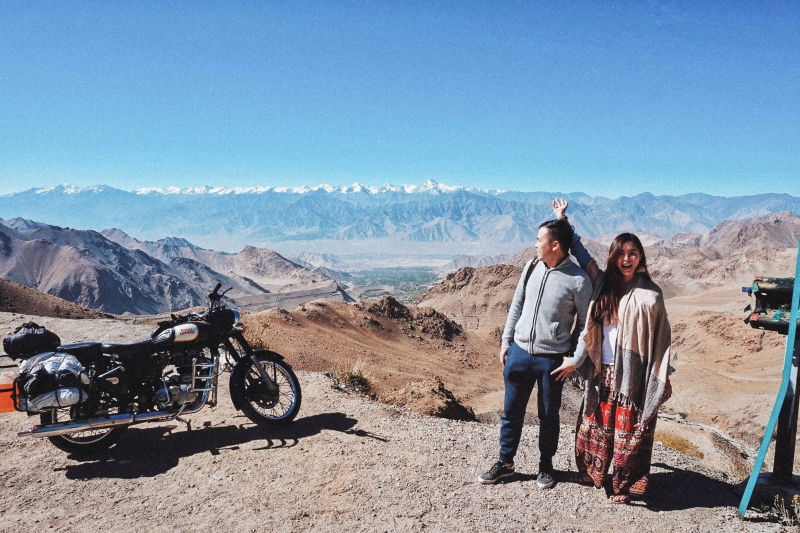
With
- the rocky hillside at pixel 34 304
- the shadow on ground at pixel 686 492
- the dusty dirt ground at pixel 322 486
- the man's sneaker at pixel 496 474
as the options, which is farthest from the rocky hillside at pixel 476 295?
the man's sneaker at pixel 496 474

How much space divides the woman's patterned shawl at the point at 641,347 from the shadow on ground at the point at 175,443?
266cm

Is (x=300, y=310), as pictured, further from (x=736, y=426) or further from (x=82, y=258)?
(x=82, y=258)

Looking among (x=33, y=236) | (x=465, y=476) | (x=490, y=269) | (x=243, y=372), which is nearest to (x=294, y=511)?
(x=465, y=476)

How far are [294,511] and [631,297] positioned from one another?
3.21 m

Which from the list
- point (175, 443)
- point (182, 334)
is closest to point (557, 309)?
point (182, 334)

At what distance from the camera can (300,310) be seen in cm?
2400

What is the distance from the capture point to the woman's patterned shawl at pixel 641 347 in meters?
3.89

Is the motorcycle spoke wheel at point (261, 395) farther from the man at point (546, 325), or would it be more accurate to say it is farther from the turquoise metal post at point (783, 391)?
the turquoise metal post at point (783, 391)

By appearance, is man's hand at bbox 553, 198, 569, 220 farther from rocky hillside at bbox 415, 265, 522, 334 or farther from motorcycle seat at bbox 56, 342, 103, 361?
rocky hillside at bbox 415, 265, 522, 334

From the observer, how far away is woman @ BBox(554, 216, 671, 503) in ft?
12.8

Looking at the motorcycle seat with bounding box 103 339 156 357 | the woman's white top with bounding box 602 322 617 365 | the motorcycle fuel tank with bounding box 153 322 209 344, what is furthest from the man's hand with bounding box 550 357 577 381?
the motorcycle seat with bounding box 103 339 156 357

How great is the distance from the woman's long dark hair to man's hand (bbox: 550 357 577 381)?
15.7 inches

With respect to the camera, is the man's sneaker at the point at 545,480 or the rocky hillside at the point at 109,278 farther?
the rocky hillside at the point at 109,278

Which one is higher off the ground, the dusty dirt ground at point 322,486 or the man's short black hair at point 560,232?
the man's short black hair at point 560,232
